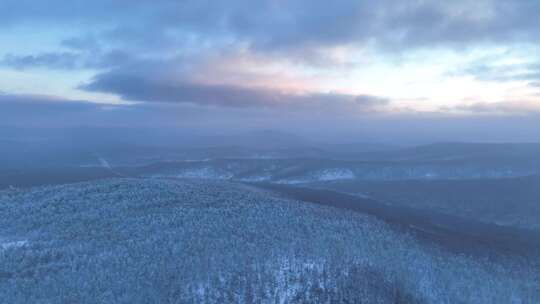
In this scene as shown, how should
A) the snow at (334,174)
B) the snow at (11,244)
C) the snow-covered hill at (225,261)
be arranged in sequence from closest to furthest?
the snow-covered hill at (225,261)
the snow at (11,244)
the snow at (334,174)

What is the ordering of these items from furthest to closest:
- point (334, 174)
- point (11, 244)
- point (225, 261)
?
point (334, 174)
point (11, 244)
point (225, 261)

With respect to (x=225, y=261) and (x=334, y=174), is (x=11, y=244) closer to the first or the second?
(x=225, y=261)

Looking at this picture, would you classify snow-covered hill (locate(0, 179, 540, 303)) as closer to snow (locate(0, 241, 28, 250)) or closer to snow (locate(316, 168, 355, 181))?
snow (locate(0, 241, 28, 250))

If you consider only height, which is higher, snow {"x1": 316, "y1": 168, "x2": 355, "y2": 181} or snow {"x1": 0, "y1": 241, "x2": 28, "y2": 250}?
snow {"x1": 0, "y1": 241, "x2": 28, "y2": 250}

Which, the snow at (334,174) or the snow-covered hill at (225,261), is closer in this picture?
the snow-covered hill at (225,261)

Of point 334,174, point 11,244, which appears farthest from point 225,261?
point 334,174

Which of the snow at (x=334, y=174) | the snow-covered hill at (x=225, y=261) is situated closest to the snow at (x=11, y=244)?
the snow-covered hill at (x=225, y=261)

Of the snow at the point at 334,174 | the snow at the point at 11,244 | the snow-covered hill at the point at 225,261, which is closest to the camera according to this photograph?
the snow-covered hill at the point at 225,261

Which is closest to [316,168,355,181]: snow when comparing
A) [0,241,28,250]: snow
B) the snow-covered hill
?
the snow-covered hill

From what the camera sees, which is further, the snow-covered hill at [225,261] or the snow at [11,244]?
the snow at [11,244]

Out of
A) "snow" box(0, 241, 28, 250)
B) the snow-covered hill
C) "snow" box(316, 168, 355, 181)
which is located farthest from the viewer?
"snow" box(316, 168, 355, 181)

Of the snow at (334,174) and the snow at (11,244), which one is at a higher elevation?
the snow at (11,244)

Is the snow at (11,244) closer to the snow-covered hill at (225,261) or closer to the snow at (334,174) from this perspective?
the snow-covered hill at (225,261)
